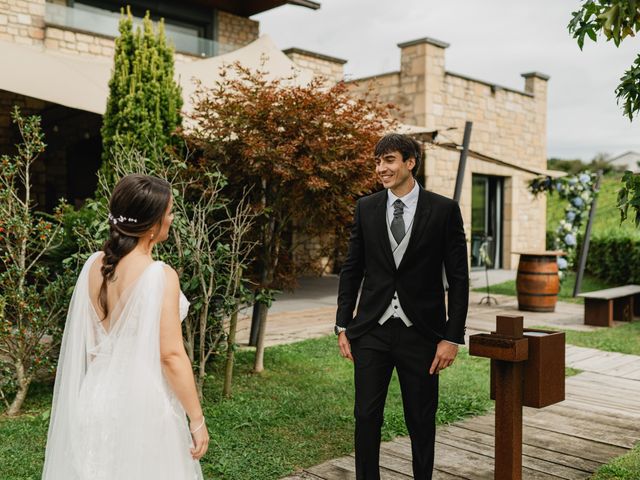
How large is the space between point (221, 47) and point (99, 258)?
1153 cm

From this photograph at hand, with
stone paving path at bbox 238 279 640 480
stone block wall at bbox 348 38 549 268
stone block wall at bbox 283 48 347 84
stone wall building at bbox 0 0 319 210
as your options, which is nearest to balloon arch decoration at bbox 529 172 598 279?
stone block wall at bbox 348 38 549 268

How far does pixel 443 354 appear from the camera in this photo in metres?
2.99

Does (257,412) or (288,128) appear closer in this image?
(257,412)

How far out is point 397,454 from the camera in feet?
13.3

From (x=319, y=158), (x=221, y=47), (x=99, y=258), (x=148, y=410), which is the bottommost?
(x=148, y=410)

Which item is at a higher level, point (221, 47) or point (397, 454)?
point (221, 47)

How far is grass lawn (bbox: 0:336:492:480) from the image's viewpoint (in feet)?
12.8

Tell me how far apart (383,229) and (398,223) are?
8cm

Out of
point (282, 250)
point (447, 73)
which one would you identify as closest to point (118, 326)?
point (282, 250)

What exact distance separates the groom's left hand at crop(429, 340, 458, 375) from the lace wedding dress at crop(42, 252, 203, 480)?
4.00 ft

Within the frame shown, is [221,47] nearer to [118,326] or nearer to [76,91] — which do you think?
[76,91]

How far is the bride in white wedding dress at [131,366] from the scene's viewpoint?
216 cm

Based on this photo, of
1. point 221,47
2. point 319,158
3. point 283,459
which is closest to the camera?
point 283,459

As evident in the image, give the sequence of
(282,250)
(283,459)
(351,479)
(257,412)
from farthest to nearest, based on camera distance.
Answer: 1. (282,250)
2. (257,412)
3. (283,459)
4. (351,479)
